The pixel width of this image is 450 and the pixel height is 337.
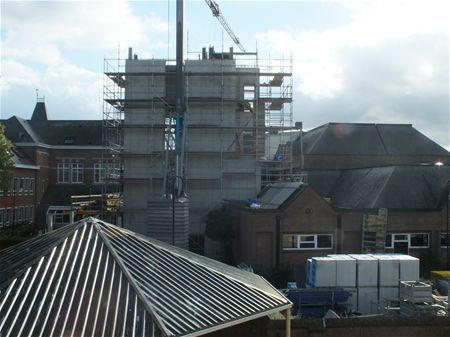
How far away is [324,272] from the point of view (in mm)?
22781

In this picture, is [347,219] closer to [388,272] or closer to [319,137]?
[388,272]

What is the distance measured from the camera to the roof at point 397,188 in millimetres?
31516

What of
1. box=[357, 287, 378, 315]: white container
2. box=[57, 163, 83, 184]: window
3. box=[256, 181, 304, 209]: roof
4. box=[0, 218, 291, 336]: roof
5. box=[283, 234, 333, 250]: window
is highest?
box=[57, 163, 83, 184]: window

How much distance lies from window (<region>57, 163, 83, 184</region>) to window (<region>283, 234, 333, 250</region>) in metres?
39.0

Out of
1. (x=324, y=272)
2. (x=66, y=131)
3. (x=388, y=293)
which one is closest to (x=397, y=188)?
(x=388, y=293)

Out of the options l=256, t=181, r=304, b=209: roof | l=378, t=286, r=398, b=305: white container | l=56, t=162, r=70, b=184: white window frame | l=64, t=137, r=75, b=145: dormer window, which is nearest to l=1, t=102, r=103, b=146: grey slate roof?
l=64, t=137, r=75, b=145: dormer window

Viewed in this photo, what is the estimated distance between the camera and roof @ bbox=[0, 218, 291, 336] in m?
8.65

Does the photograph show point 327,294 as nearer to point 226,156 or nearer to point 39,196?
point 226,156

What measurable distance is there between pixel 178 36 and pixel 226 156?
28.8ft

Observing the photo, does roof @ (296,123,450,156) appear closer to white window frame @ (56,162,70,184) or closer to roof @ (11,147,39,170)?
roof @ (11,147,39,170)

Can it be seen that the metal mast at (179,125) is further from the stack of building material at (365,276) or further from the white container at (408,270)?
the white container at (408,270)

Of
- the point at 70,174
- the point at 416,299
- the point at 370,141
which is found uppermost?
the point at 370,141

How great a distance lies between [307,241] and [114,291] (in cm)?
2105

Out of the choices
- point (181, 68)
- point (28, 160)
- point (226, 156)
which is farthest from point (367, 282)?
point (28, 160)
